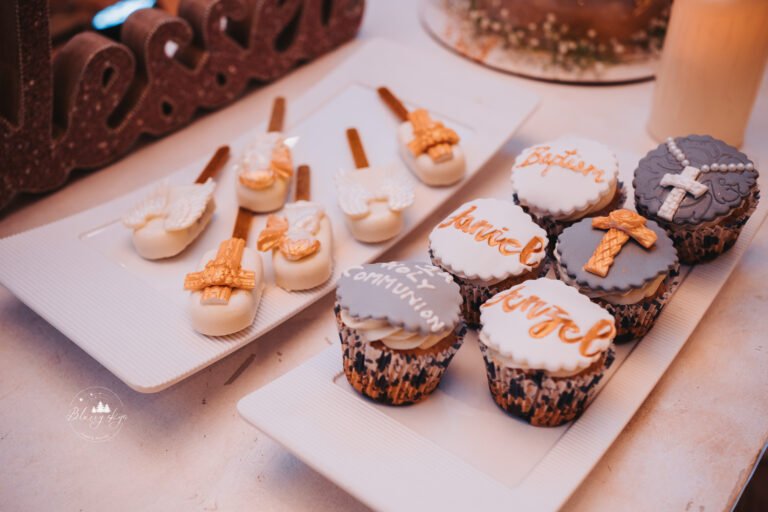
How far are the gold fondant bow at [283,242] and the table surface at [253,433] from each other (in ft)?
0.56

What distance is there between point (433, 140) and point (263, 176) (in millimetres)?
427

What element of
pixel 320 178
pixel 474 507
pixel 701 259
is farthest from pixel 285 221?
pixel 701 259

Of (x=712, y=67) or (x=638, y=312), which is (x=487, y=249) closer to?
(x=638, y=312)

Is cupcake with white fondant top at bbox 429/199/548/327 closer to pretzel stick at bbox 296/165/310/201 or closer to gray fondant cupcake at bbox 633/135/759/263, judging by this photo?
gray fondant cupcake at bbox 633/135/759/263

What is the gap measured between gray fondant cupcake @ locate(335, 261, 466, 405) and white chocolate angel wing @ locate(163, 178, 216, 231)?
467 millimetres

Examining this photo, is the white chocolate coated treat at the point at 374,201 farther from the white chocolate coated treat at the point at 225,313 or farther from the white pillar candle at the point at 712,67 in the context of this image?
the white pillar candle at the point at 712,67

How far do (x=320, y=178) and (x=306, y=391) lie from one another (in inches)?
28.6

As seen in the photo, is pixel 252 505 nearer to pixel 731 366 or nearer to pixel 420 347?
pixel 420 347

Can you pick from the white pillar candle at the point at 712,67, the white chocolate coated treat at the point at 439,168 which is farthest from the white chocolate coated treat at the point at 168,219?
the white pillar candle at the point at 712,67

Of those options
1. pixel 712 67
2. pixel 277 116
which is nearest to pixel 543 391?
pixel 712 67

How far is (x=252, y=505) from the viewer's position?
1276 mm

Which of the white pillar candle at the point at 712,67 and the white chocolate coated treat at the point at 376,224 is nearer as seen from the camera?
the white chocolate coated treat at the point at 376,224

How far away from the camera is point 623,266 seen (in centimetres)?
135

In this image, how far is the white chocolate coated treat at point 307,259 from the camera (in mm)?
1503
